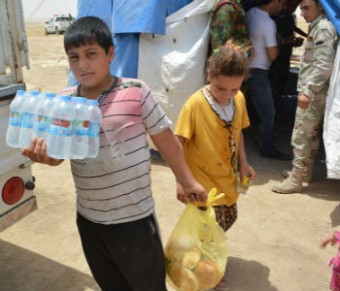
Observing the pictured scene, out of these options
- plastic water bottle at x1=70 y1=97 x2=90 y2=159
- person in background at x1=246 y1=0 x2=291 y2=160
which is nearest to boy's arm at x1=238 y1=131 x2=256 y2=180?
plastic water bottle at x1=70 y1=97 x2=90 y2=159

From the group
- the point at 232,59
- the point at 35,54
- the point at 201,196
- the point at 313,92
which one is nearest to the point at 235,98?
the point at 232,59

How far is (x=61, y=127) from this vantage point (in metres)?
1.70

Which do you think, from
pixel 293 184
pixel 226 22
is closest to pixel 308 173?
pixel 293 184

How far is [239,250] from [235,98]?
51.2 inches

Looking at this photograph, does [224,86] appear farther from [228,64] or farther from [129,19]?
[129,19]

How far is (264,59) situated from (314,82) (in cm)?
109

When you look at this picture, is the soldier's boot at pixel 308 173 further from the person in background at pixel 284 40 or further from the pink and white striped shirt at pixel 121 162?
the pink and white striped shirt at pixel 121 162

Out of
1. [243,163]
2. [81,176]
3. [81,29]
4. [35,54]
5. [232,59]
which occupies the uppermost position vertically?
[81,29]

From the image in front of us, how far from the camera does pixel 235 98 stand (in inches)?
111

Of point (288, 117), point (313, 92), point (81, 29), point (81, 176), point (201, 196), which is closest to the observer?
point (81, 29)

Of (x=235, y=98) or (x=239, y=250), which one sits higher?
(x=235, y=98)

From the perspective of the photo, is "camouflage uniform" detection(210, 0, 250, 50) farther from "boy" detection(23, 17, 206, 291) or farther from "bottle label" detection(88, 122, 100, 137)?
"bottle label" detection(88, 122, 100, 137)

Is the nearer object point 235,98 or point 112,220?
point 112,220

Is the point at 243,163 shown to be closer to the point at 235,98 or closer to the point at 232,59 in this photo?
the point at 235,98
